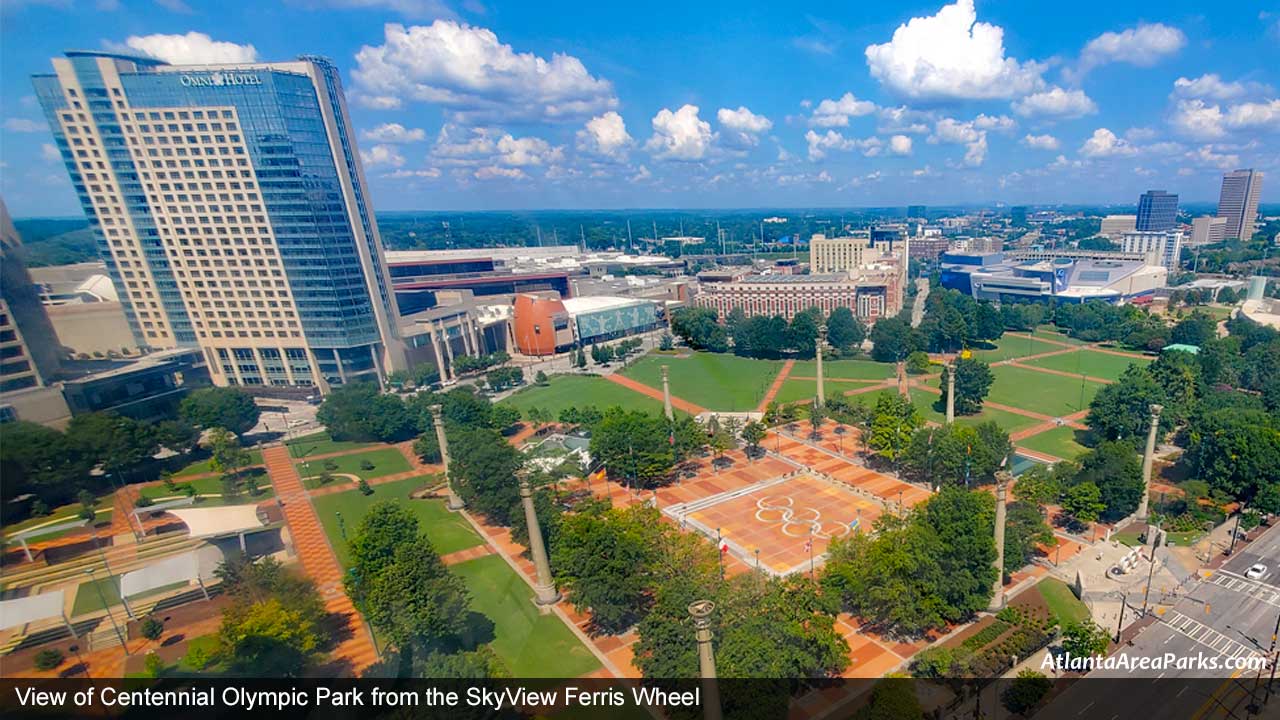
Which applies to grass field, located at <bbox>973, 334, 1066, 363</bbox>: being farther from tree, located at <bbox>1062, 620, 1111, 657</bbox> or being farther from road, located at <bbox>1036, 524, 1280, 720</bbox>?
tree, located at <bbox>1062, 620, 1111, 657</bbox>

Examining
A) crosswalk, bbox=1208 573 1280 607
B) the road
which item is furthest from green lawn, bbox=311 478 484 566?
crosswalk, bbox=1208 573 1280 607

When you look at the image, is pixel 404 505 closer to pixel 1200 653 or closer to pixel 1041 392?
pixel 1200 653

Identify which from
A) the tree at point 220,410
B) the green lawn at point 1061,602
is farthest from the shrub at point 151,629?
the green lawn at point 1061,602

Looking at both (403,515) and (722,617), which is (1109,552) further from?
(403,515)

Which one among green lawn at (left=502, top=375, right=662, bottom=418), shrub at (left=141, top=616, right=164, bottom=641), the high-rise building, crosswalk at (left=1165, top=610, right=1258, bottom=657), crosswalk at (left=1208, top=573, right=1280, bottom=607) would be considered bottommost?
crosswalk at (left=1208, top=573, right=1280, bottom=607)

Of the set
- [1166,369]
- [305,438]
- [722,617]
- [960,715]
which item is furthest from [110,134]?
[1166,369]

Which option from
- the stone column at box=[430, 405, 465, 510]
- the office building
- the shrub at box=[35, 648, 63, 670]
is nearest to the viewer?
the shrub at box=[35, 648, 63, 670]

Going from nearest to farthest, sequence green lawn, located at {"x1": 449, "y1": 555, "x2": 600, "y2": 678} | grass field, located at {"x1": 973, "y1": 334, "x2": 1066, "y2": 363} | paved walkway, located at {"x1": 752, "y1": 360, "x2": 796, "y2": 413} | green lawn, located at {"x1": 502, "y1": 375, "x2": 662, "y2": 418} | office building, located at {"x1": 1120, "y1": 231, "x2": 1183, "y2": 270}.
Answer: green lawn, located at {"x1": 449, "y1": 555, "x2": 600, "y2": 678} < paved walkway, located at {"x1": 752, "y1": 360, "x2": 796, "y2": 413} < green lawn, located at {"x1": 502, "y1": 375, "x2": 662, "y2": 418} < grass field, located at {"x1": 973, "y1": 334, "x2": 1066, "y2": 363} < office building, located at {"x1": 1120, "y1": 231, "x2": 1183, "y2": 270}

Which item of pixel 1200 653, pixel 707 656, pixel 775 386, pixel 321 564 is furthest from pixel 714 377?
pixel 707 656
